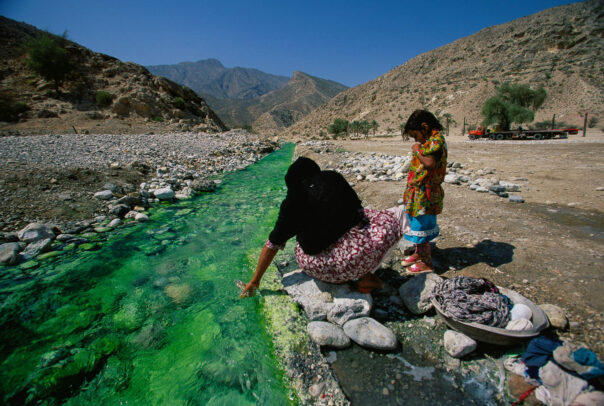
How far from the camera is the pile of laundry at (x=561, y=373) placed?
130cm

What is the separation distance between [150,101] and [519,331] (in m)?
30.8

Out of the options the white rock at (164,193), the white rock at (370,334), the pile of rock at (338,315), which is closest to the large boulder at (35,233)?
the white rock at (164,193)

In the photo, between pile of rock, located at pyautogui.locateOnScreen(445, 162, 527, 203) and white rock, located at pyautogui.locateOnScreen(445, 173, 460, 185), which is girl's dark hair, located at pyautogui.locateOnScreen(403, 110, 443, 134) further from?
white rock, located at pyautogui.locateOnScreen(445, 173, 460, 185)

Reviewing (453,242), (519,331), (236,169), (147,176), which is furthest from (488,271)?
(236,169)

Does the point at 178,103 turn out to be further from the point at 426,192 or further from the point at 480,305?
the point at 480,305

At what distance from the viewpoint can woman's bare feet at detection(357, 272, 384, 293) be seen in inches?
96.7

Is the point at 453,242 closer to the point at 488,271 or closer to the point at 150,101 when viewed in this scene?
the point at 488,271

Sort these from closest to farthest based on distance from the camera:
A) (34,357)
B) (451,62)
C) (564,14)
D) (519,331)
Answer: (519,331) < (34,357) < (564,14) < (451,62)

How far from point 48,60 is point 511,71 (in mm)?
55590

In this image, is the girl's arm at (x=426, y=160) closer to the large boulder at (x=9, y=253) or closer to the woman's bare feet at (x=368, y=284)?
the woman's bare feet at (x=368, y=284)

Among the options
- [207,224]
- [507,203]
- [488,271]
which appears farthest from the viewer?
[207,224]

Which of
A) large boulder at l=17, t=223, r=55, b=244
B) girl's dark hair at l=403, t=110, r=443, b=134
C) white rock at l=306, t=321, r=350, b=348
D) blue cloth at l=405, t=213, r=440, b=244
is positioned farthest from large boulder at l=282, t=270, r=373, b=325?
large boulder at l=17, t=223, r=55, b=244

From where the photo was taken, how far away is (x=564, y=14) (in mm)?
40844

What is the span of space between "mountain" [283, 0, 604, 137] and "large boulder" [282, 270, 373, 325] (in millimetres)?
36275
